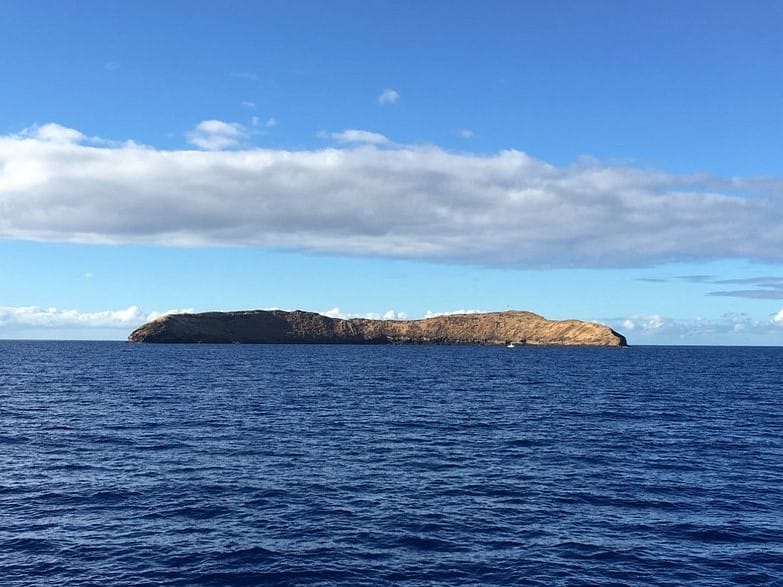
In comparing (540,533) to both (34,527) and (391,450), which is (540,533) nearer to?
(391,450)

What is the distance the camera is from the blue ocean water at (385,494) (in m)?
29.2

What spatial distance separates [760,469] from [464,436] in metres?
24.2

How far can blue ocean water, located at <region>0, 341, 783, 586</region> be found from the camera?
29.2 meters

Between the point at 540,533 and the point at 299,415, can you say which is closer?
the point at 540,533

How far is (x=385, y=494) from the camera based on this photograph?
40375 mm

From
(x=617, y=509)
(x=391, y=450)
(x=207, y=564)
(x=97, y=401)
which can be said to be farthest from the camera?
(x=97, y=401)

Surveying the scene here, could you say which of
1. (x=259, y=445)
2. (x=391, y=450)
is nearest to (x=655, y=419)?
(x=391, y=450)

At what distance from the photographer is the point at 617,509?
38.3m

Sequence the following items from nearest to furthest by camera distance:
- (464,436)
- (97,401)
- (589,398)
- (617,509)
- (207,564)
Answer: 1. (207,564)
2. (617,509)
3. (464,436)
4. (97,401)
5. (589,398)

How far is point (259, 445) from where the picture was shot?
54812 millimetres

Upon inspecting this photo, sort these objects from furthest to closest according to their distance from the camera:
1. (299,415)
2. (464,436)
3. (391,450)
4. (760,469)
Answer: (299,415) → (464,436) → (391,450) → (760,469)

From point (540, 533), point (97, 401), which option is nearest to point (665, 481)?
point (540, 533)

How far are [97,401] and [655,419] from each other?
67898mm

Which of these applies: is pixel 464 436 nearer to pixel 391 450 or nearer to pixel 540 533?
pixel 391 450
